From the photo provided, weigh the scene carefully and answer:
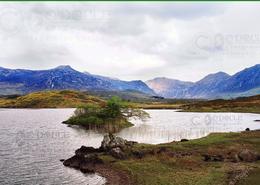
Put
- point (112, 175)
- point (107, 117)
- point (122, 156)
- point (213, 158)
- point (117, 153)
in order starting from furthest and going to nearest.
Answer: point (107, 117)
point (117, 153)
point (122, 156)
point (213, 158)
point (112, 175)

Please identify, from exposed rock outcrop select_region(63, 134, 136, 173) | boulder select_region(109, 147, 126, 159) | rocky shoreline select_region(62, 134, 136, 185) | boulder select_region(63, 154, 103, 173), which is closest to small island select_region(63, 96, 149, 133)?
exposed rock outcrop select_region(63, 134, 136, 173)

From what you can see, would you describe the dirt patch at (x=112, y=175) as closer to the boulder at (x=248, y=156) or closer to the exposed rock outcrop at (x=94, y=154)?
the exposed rock outcrop at (x=94, y=154)

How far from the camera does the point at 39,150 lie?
7812 centimetres

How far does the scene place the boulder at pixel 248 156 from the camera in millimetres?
62091

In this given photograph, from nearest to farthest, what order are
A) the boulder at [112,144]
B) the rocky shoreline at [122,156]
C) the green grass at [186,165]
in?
the green grass at [186,165] → the rocky shoreline at [122,156] → the boulder at [112,144]

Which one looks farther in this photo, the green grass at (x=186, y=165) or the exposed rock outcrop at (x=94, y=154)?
the exposed rock outcrop at (x=94, y=154)

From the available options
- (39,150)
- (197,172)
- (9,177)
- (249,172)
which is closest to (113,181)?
(197,172)

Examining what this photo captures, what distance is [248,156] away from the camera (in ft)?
205

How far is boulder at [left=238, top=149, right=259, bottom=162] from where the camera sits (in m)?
62.1

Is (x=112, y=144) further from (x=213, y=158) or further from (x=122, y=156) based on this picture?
(x=213, y=158)

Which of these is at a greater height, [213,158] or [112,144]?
[112,144]

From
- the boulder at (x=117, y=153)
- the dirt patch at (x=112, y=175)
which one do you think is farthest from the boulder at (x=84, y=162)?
the boulder at (x=117, y=153)

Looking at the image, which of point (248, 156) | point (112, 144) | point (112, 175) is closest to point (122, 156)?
point (112, 144)

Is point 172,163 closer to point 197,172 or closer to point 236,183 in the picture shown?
point 197,172
